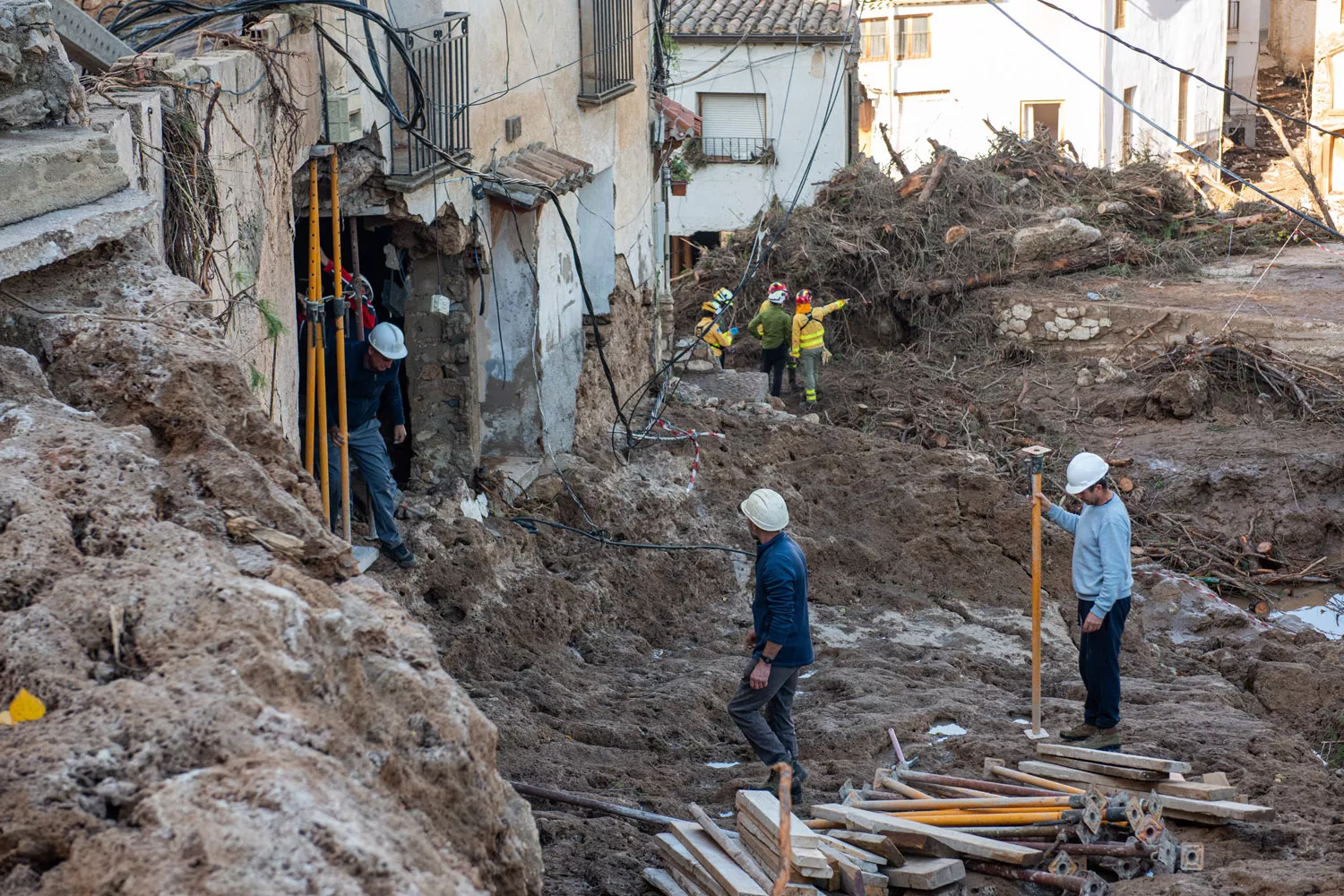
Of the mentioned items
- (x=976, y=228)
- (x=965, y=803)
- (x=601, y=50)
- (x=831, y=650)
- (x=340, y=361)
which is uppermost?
(x=601, y=50)

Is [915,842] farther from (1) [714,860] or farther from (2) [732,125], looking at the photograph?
(2) [732,125]

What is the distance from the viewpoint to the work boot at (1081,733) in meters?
7.43

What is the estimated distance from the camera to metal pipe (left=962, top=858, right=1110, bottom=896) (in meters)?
5.49

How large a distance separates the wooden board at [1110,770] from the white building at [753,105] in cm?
2089

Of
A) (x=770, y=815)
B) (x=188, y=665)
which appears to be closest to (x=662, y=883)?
(x=770, y=815)

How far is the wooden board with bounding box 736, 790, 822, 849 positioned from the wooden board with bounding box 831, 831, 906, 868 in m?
0.22

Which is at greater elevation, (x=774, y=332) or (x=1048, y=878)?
(x=774, y=332)

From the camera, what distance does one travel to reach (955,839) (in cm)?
570

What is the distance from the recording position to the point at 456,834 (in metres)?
2.97

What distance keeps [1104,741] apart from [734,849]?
2.90 m

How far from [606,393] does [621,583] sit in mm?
3340

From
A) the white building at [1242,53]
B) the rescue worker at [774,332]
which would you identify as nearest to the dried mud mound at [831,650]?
the rescue worker at [774,332]

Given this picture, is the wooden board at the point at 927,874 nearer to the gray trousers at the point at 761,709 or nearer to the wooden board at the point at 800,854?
the wooden board at the point at 800,854

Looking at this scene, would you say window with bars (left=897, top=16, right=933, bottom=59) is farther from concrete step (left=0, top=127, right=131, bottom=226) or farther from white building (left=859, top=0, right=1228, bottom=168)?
concrete step (left=0, top=127, right=131, bottom=226)
